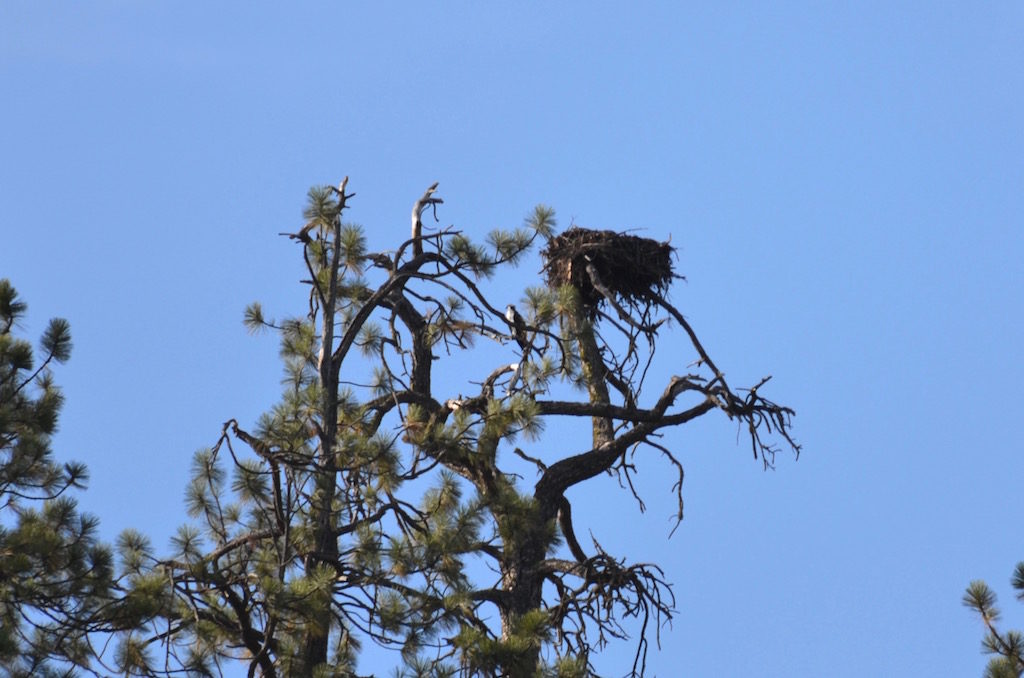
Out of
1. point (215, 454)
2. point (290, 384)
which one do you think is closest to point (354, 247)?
point (290, 384)

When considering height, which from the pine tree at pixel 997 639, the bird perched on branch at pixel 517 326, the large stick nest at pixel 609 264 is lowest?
the pine tree at pixel 997 639

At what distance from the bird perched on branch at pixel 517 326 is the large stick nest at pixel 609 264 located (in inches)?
53.7

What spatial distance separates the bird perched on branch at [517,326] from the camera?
11.2m

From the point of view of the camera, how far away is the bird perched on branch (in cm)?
1116

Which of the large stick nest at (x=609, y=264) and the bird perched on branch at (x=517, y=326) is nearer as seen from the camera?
the bird perched on branch at (x=517, y=326)

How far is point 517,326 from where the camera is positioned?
11188mm

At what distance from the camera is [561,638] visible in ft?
33.9

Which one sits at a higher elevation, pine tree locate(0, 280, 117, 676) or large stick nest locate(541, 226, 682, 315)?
large stick nest locate(541, 226, 682, 315)

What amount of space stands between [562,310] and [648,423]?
4.09 feet

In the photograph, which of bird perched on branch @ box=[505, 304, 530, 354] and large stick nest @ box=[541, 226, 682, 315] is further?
large stick nest @ box=[541, 226, 682, 315]

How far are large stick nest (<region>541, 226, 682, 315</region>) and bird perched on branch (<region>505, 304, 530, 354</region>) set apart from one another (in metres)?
1.36

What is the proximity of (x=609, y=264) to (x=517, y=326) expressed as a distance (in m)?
1.99

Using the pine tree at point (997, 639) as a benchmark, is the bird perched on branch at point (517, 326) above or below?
above

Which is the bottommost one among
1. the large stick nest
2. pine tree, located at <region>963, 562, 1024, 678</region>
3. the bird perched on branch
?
pine tree, located at <region>963, 562, 1024, 678</region>
